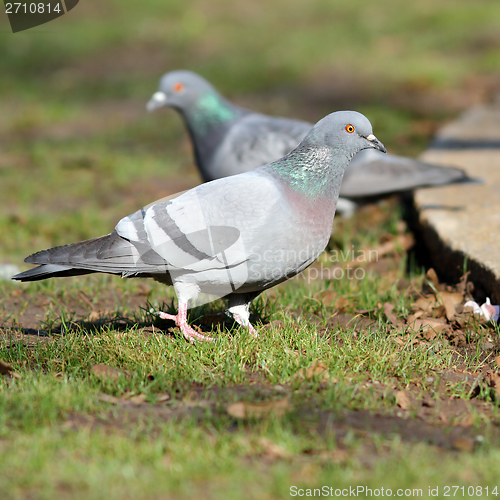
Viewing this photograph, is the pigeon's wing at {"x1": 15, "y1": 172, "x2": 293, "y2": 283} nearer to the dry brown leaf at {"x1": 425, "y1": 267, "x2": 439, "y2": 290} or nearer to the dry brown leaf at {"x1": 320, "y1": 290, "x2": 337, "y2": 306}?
the dry brown leaf at {"x1": 320, "y1": 290, "x2": 337, "y2": 306}

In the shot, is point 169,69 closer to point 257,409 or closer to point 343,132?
point 343,132

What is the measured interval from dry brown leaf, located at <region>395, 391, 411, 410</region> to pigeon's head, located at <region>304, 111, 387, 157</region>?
3.55ft

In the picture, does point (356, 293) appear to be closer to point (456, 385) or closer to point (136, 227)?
point (456, 385)

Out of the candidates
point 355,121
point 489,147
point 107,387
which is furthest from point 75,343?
point 489,147

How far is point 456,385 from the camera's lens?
253cm

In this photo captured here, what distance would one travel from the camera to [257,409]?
2.20 meters

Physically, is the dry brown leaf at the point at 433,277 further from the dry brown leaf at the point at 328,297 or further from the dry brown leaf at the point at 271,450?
the dry brown leaf at the point at 271,450

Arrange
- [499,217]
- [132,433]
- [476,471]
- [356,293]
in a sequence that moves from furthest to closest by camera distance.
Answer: [499,217]
[356,293]
[132,433]
[476,471]

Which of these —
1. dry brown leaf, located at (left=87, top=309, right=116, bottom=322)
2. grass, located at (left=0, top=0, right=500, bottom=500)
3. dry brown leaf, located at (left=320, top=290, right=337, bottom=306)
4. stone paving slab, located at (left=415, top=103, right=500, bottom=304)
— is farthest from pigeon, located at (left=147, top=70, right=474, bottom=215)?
dry brown leaf, located at (left=87, top=309, right=116, bottom=322)

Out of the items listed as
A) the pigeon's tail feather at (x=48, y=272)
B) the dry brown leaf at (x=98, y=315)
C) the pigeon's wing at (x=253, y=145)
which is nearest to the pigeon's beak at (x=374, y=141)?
the pigeon's tail feather at (x=48, y=272)

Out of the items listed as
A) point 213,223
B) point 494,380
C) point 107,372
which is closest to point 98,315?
point 107,372

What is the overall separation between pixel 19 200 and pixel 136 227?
315 cm

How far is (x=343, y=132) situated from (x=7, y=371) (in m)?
1.76

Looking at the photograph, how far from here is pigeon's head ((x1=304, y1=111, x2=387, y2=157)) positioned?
2766 mm
